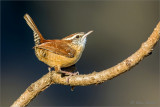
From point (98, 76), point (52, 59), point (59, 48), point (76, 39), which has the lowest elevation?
point (98, 76)

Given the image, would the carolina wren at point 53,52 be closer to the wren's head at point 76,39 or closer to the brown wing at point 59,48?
the brown wing at point 59,48

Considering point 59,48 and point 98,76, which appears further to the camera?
point 59,48

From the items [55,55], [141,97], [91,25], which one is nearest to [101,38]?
[91,25]

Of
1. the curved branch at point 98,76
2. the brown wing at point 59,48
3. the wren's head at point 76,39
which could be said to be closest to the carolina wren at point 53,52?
the brown wing at point 59,48

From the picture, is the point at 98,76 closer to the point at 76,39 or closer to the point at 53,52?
the point at 53,52

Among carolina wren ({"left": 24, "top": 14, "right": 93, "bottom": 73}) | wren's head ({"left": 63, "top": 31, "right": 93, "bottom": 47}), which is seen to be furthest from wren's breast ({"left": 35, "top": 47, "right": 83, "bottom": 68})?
wren's head ({"left": 63, "top": 31, "right": 93, "bottom": 47})

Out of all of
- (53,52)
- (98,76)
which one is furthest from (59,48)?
(98,76)
